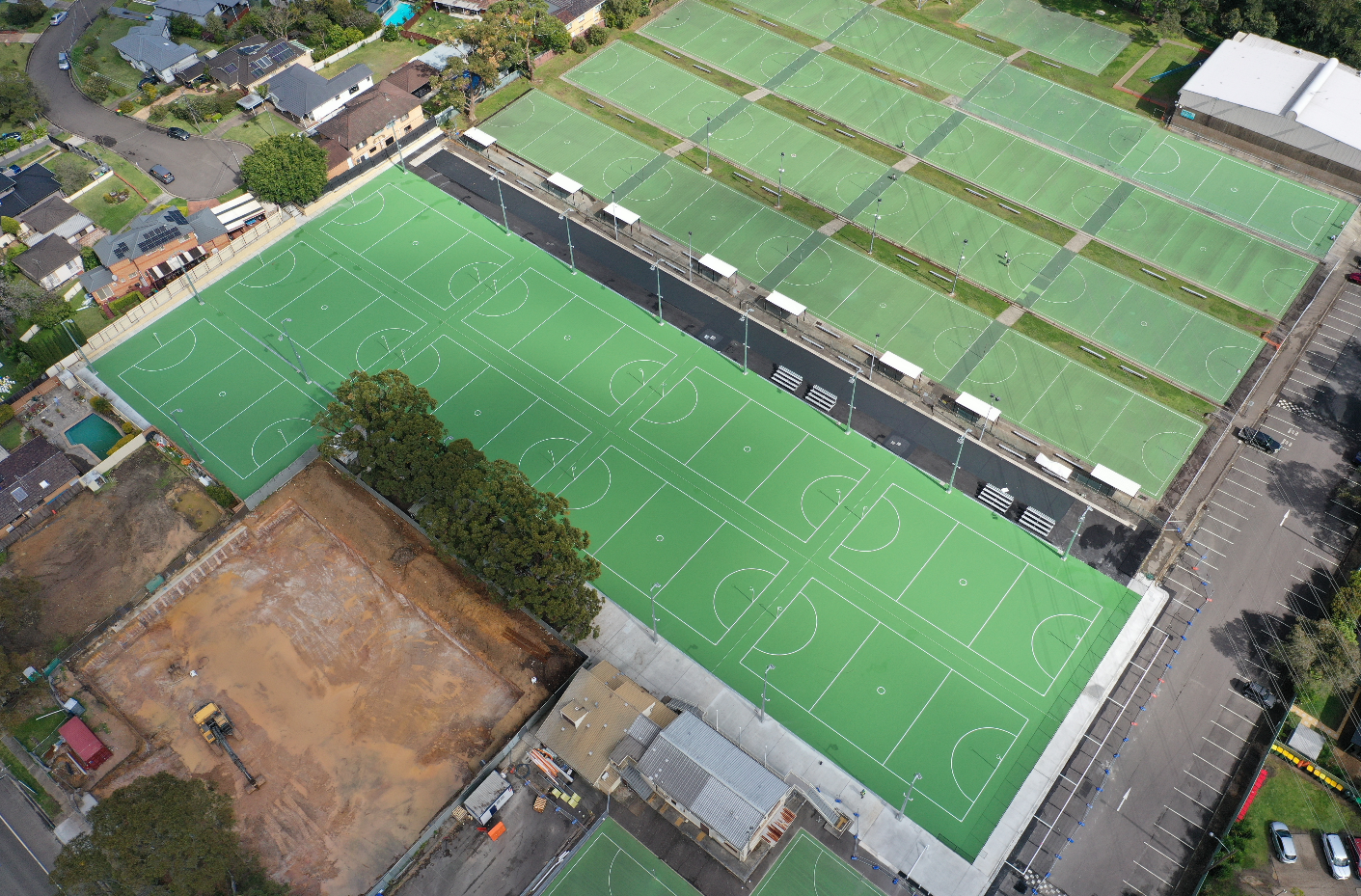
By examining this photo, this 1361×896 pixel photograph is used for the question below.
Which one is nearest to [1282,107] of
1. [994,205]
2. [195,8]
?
[994,205]

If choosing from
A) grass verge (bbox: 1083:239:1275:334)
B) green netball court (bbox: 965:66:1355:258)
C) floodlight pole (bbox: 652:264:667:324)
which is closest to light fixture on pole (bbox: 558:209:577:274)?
floodlight pole (bbox: 652:264:667:324)

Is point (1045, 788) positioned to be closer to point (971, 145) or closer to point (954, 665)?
point (954, 665)

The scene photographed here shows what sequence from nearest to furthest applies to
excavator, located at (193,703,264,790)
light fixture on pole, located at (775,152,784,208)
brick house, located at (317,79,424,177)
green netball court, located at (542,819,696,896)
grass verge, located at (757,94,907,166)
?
green netball court, located at (542,819,696,896) → excavator, located at (193,703,264,790) → light fixture on pole, located at (775,152,784,208) → brick house, located at (317,79,424,177) → grass verge, located at (757,94,907,166)

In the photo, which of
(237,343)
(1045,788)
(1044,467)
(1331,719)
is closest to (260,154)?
(237,343)

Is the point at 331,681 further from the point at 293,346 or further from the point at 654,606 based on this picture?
the point at 293,346

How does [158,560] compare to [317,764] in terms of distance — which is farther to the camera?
[158,560]

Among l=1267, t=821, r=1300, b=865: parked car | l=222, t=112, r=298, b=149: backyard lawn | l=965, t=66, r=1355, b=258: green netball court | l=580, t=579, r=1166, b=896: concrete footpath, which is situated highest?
l=965, t=66, r=1355, b=258: green netball court

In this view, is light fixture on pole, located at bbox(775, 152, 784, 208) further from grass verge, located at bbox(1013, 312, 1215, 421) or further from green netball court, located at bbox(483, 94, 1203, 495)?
grass verge, located at bbox(1013, 312, 1215, 421)
